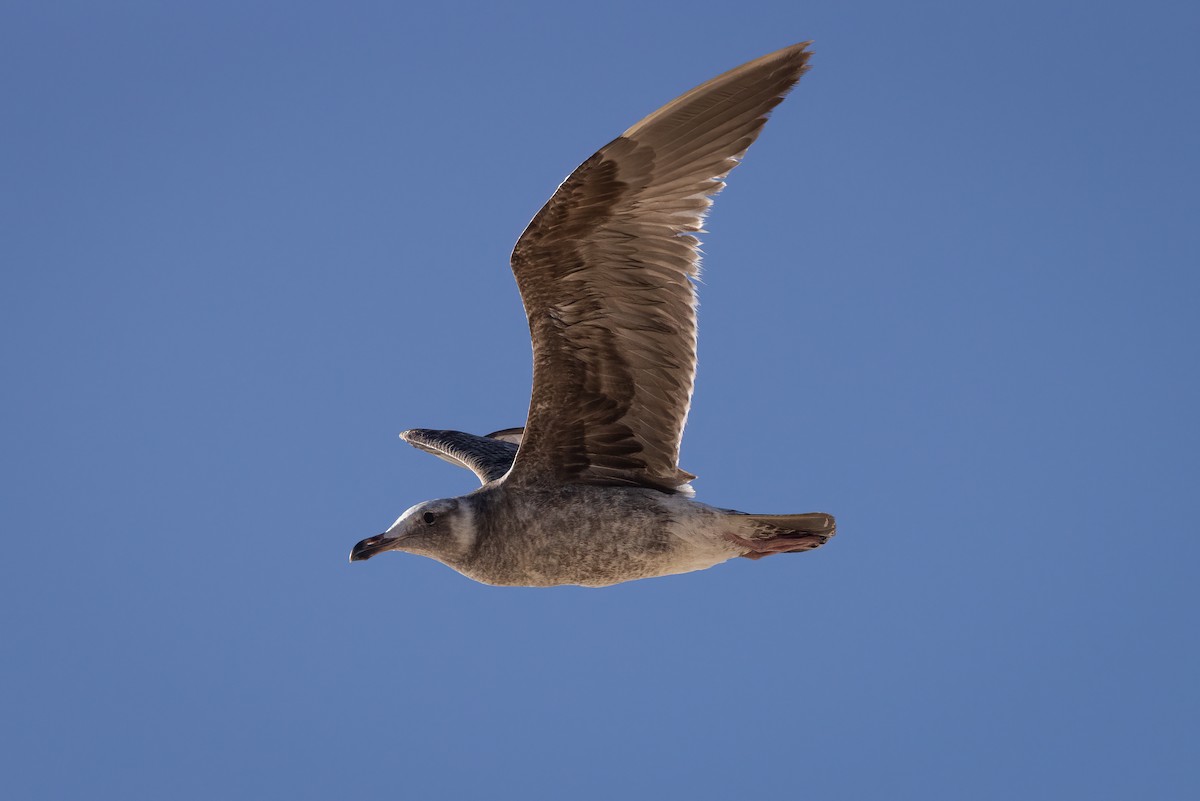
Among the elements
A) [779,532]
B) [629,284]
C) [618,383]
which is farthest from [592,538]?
[629,284]

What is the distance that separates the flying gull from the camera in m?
10.0

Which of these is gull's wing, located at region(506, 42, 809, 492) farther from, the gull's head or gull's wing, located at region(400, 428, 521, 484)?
gull's wing, located at region(400, 428, 521, 484)

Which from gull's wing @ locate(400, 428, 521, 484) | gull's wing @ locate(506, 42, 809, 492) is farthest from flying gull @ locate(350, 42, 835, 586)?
gull's wing @ locate(400, 428, 521, 484)

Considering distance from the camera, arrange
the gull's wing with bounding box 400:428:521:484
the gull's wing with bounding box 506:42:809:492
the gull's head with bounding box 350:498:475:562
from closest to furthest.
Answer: the gull's wing with bounding box 506:42:809:492 < the gull's head with bounding box 350:498:475:562 < the gull's wing with bounding box 400:428:521:484

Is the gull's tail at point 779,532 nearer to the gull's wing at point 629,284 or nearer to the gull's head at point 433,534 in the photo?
the gull's wing at point 629,284

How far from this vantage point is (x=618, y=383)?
35.4 ft

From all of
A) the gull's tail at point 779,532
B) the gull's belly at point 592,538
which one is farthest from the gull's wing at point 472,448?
the gull's tail at point 779,532

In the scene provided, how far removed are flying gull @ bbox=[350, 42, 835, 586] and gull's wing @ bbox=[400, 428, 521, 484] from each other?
1.66 m

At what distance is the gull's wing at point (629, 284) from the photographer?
999 cm

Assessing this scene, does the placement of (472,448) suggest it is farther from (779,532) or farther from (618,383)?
(779,532)

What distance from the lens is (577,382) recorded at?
10742 mm

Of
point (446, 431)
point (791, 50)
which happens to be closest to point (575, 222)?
point (791, 50)

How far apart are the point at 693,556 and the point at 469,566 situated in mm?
1564

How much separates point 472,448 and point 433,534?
114 inches
